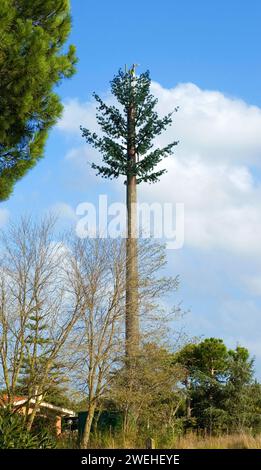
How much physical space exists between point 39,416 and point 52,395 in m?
1.04

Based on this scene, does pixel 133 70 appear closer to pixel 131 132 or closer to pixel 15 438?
pixel 131 132

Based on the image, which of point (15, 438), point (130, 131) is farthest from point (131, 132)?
point (15, 438)

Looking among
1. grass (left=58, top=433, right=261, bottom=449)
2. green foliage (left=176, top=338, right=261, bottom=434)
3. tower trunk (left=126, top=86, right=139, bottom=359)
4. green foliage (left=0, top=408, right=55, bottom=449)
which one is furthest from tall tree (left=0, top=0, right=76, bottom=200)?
green foliage (left=176, top=338, right=261, bottom=434)

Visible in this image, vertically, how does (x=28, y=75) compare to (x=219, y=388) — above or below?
above

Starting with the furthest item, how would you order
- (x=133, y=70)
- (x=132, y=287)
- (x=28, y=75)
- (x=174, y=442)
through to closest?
(x=133, y=70) < (x=132, y=287) < (x=174, y=442) < (x=28, y=75)

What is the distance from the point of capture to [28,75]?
13.5 meters

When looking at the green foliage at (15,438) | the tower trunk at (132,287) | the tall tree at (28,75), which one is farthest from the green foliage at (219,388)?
the tall tree at (28,75)

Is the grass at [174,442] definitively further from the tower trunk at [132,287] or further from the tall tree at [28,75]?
the tall tree at [28,75]

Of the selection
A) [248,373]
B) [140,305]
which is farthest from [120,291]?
[248,373]

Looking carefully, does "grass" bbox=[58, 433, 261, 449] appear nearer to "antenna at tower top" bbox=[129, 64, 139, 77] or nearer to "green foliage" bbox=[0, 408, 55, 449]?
"green foliage" bbox=[0, 408, 55, 449]

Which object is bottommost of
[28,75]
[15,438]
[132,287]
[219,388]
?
[15,438]

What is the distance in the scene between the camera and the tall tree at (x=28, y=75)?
44.4ft

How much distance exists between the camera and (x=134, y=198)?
19688 millimetres
